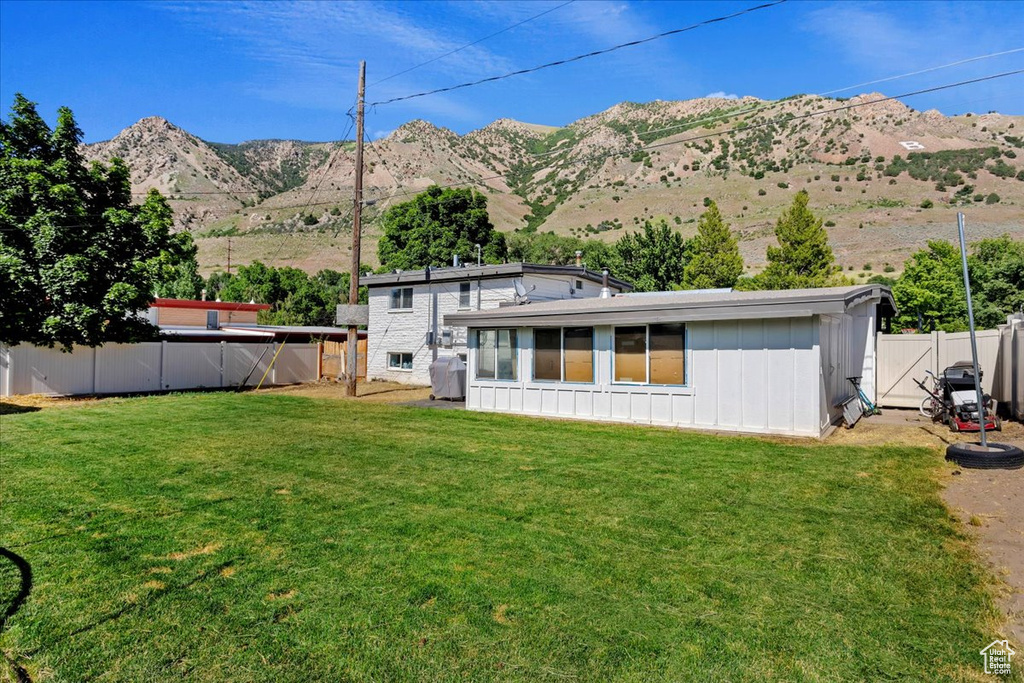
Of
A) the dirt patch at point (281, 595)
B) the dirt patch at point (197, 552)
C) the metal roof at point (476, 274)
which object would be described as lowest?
the dirt patch at point (281, 595)

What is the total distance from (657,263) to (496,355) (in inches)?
1399

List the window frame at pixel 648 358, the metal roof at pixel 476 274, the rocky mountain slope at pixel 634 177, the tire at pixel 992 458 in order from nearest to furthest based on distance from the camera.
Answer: the tire at pixel 992 458 < the window frame at pixel 648 358 < the metal roof at pixel 476 274 < the rocky mountain slope at pixel 634 177

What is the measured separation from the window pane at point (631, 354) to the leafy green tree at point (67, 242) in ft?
52.5

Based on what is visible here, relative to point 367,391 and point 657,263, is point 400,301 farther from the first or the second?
point 657,263

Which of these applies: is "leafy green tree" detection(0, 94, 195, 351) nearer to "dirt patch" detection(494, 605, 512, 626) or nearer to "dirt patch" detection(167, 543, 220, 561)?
"dirt patch" detection(167, 543, 220, 561)

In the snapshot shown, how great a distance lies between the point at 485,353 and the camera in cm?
1667

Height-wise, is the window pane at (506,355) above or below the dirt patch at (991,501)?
above

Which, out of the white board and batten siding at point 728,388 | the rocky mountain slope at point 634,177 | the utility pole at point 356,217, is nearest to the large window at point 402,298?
the utility pole at point 356,217

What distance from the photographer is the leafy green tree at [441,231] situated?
4475 centimetres

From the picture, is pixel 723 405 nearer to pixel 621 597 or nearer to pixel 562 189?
pixel 621 597

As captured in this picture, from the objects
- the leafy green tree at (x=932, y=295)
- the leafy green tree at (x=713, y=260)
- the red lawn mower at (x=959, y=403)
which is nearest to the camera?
the red lawn mower at (x=959, y=403)

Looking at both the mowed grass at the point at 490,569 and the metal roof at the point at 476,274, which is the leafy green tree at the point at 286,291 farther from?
the mowed grass at the point at 490,569

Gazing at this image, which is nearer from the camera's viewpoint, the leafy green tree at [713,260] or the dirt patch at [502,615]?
the dirt patch at [502,615]

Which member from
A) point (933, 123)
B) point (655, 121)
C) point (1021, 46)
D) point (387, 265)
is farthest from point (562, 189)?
point (1021, 46)
